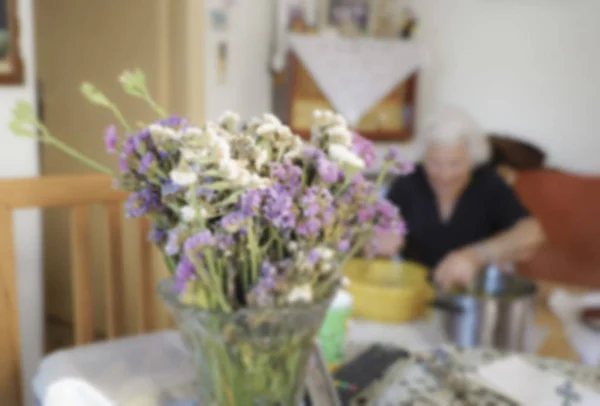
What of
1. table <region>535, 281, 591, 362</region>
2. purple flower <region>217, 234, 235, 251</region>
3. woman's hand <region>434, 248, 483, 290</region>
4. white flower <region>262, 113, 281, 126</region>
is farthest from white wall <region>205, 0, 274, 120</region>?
purple flower <region>217, 234, 235, 251</region>

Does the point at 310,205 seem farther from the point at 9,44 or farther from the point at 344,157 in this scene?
the point at 9,44

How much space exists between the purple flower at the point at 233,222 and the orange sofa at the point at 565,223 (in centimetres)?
229

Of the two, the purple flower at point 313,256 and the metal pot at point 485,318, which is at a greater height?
the purple flower at point 313,256

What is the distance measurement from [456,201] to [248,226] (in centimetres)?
165

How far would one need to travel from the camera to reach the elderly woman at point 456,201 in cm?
205

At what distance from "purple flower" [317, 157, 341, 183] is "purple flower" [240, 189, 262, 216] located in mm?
69

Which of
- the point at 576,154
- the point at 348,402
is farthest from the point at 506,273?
the point at 576,154

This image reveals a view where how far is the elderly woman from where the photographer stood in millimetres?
2049

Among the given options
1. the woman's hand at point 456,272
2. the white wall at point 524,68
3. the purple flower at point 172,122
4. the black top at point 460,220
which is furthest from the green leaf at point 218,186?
the white wall at point 524,68

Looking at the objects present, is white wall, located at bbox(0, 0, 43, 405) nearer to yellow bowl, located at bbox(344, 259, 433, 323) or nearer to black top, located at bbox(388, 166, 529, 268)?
yellow bowl, located at bbox(344, 259, 433, 323)

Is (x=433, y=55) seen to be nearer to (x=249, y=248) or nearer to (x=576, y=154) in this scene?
(x=576, y=154)

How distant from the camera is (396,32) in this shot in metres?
2.89

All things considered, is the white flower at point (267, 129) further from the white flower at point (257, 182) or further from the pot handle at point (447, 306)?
the pot handle at point (447, 306)

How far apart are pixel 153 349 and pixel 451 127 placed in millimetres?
1372
